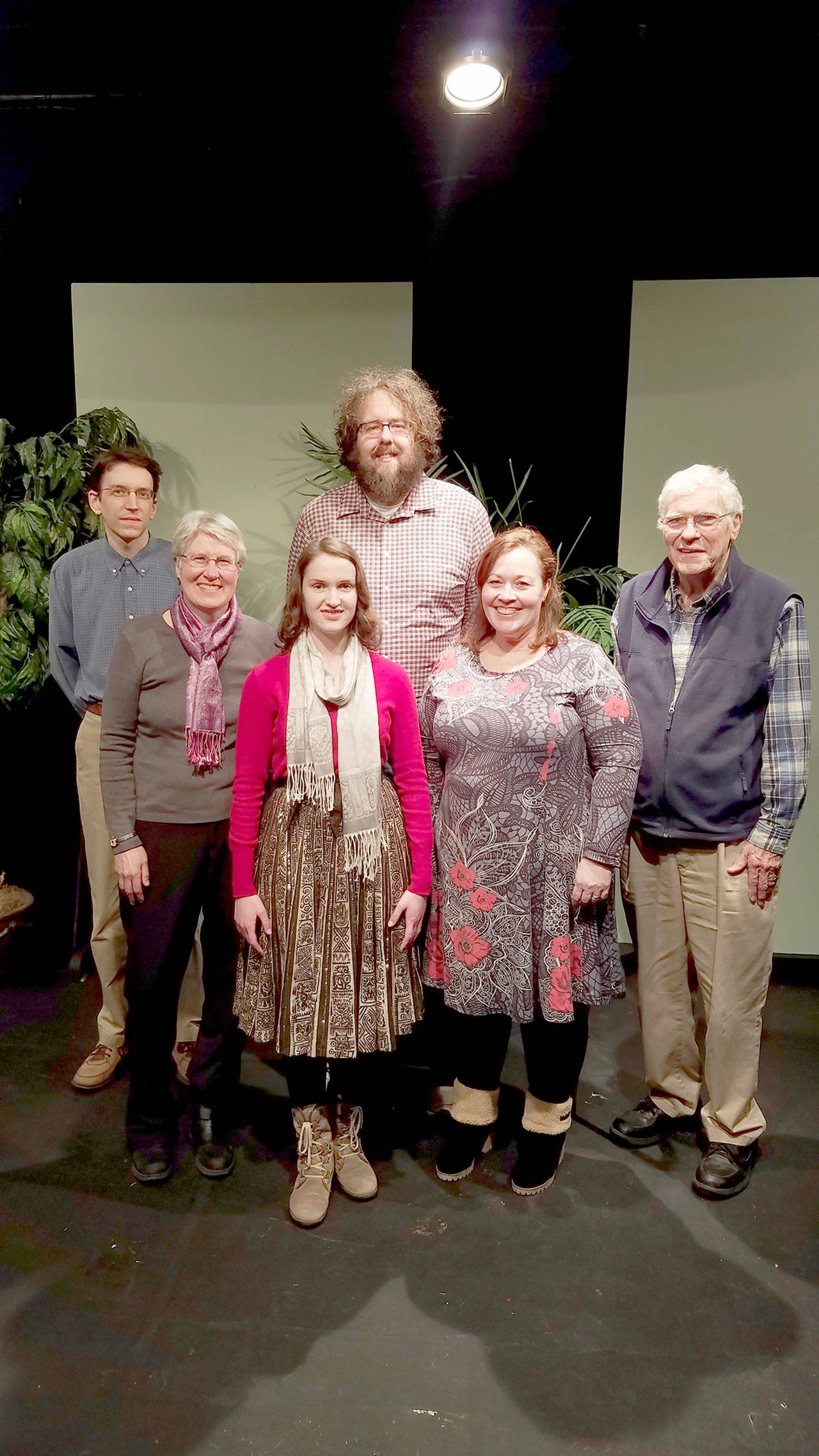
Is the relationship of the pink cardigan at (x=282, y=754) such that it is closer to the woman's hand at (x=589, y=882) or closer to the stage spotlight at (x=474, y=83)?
the woman's hand at (x=589, y=882)

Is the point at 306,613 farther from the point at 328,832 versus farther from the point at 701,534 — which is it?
the point at 701,534

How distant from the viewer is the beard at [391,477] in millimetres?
2256

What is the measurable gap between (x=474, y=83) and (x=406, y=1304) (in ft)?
11.5

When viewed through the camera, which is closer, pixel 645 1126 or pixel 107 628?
pixel 645 1126

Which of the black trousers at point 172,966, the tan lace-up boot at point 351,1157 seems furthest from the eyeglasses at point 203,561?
the tan lace-up boot at point 351,1157

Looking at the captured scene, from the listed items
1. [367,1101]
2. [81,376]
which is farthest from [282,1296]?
[81,376]

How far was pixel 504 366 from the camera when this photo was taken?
3205mm

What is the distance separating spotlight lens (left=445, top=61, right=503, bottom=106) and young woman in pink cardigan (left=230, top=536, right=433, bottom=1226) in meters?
1.93

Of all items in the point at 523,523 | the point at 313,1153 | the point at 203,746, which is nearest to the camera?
the point at 203,746

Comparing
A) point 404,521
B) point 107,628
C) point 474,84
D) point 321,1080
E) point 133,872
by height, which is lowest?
point 321,1080

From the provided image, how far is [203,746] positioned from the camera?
1.96m

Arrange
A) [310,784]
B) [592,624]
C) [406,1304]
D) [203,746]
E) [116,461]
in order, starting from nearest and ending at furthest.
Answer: [406,1304] → [310,784] → [203,746] → [116,461] → [592,624]

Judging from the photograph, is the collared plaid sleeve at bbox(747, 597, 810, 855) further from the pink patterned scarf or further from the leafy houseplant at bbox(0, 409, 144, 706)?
the leafy houseplant at bbox(0, 409, 144, 706)

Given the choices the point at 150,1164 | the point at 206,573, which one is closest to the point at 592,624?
the point at 206,573
